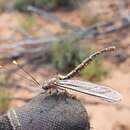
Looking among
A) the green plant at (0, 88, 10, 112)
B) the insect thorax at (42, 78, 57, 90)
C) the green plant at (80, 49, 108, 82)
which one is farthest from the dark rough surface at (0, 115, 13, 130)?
the green plant at (80, 49, 108, 82)

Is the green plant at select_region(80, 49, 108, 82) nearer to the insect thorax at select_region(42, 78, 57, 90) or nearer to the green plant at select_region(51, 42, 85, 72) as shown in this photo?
the green plant at select_region(51, 42, 85, 72)

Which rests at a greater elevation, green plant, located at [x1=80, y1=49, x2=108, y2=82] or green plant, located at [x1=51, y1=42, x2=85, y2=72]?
green plant, located at [x1=51, y1=42, x2=85, y2=72]

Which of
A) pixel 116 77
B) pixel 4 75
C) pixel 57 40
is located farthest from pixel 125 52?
pixel 4 75

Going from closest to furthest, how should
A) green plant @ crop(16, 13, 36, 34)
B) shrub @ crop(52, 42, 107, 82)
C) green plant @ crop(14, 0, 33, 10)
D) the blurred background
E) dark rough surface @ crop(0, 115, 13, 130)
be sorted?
dark rough surface @ crop(0, 115, 13, 130), the blurred background, shrub @ crop(52, 42, 107, 82), green plant @ crop(16, 13, 36, 34), green plant @ crop(14, 0, 33, 10)

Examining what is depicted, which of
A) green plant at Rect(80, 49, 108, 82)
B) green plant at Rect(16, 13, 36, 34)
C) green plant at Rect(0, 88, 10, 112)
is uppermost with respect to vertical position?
green plant at Rect(16, 13, 36, 34)

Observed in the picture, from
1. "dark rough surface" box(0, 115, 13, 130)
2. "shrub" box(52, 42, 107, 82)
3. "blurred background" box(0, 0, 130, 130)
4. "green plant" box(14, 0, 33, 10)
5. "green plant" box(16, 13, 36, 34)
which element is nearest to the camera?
"dark rough surface" box(0, 115, 13, 130)

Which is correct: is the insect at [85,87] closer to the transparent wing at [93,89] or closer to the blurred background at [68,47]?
the transparent wing at [93,89]

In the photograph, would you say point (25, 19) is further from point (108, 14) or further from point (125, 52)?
point (125, 52)

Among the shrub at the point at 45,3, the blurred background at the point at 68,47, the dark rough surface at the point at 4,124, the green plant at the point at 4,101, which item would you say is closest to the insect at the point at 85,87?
the dark rough surface at the point at 4,124
